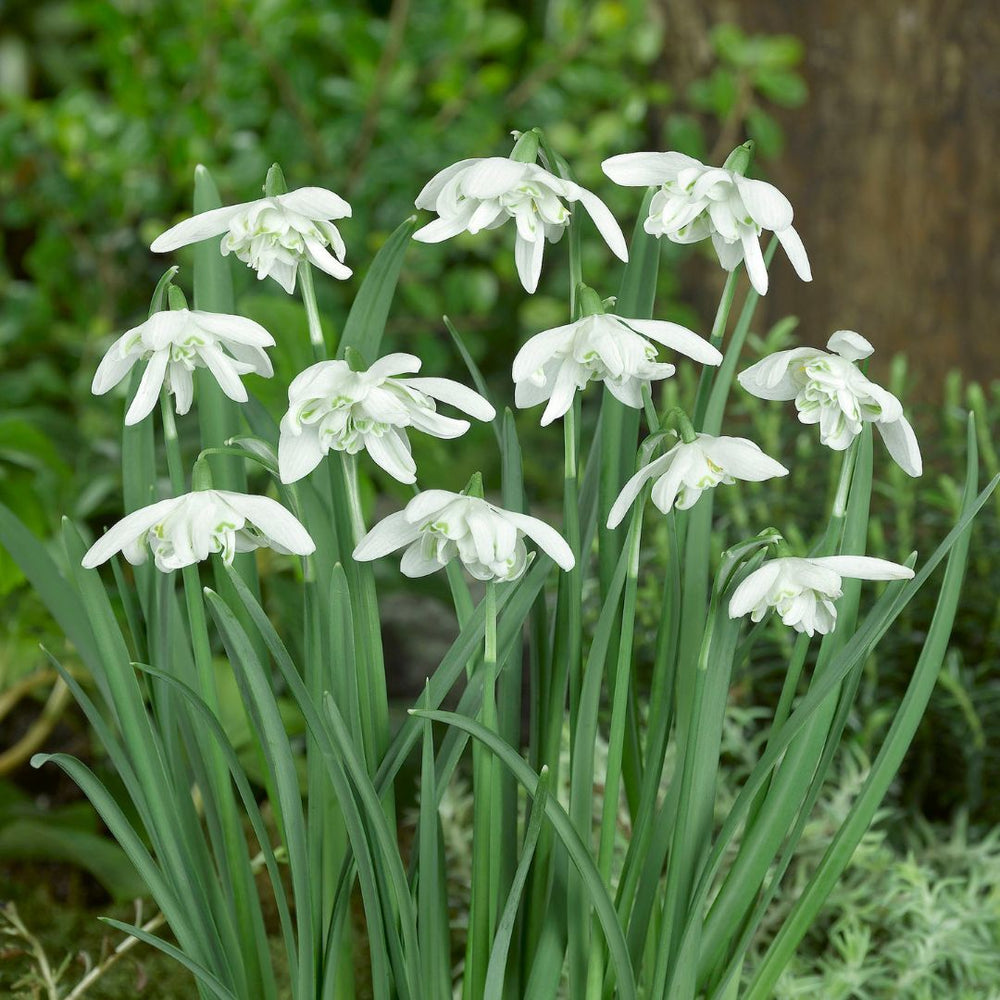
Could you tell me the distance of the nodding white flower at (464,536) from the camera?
0.56 m

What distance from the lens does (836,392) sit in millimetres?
605

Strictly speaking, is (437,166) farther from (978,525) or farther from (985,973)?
(985,973)

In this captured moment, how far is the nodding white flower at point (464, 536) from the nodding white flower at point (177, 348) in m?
0.11

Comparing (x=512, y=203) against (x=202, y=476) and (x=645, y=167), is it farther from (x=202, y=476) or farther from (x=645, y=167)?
(x=202, y=476)

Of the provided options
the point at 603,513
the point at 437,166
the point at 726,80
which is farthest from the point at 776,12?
the point at 603,513

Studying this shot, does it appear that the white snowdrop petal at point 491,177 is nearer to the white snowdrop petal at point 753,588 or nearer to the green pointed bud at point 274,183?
the green pointed bud at point 274,183

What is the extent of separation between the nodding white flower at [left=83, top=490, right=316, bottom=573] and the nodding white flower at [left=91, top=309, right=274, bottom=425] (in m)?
0.06

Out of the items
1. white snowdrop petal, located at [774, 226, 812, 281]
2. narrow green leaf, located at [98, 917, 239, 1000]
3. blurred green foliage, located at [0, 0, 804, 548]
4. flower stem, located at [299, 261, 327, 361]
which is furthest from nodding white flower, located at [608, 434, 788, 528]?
blurred green foliage, located at [0, 0, 804, 548]

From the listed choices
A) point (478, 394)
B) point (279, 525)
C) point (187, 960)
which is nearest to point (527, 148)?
point (478, 394)

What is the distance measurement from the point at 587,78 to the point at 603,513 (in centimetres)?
167

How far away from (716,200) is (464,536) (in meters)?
0.23

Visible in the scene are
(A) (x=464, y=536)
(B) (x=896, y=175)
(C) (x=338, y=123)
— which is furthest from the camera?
(C) (x=338, y=123)

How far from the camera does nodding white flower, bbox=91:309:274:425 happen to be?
0.59 metres

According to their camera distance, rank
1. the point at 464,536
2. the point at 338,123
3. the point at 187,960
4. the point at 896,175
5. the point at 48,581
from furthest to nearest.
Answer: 1. the point at 338,123
2. the point at 896,175
3. the point at 48,581
4. the point at 187,960
5. the point at 464,536
